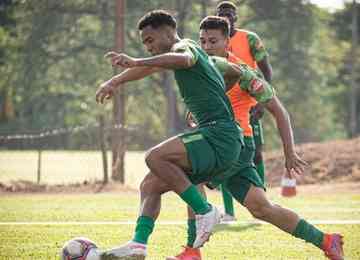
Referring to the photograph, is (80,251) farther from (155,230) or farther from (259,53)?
(259,53)

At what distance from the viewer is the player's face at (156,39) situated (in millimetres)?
7039

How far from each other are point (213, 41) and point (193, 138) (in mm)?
1298

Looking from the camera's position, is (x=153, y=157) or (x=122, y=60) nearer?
(x=122, y=60)

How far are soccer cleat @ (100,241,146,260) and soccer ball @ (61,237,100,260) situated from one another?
16 centimetres

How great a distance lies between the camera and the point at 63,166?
29.4 m

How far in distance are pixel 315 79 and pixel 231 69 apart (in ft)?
137

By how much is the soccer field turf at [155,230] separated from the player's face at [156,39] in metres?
2.02

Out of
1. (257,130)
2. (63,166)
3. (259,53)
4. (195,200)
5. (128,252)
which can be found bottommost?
(63,166)

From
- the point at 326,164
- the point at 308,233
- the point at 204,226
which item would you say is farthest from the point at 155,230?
the point at 326,164

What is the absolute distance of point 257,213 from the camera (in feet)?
24.8

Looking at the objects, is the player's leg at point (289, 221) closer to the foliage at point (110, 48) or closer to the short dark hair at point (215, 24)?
the short dark hair at point (215, 24)

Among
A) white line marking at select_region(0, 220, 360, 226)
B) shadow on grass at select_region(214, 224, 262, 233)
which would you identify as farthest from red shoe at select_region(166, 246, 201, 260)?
white line marking at select_region(0, 220, 360, 226)

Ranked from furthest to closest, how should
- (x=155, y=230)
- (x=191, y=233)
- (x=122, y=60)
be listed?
(x=155, y=230)
(x=191, y=233)
(x=122, y=60)

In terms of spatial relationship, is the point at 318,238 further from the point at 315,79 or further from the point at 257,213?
the point at 315,79
